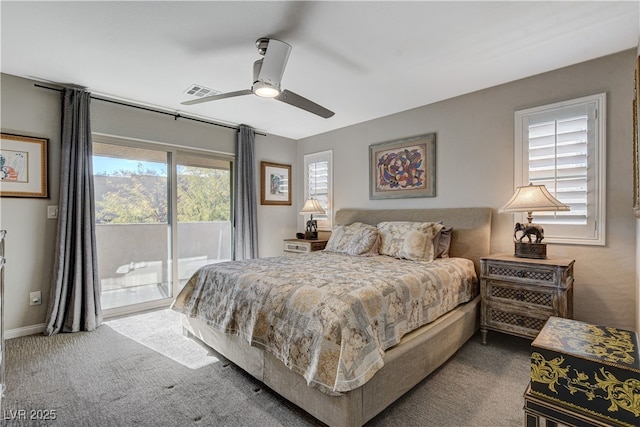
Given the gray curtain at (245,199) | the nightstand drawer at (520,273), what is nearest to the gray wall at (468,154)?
the gray curtain at (245,199)

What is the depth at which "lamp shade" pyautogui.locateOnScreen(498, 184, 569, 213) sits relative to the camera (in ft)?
8.32

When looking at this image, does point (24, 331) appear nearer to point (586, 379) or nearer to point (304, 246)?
point (304, 246)

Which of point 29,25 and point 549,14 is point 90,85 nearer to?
point 29,25

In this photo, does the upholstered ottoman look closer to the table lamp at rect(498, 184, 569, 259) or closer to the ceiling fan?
the table lamp at rect(498, 184, 569, 259)

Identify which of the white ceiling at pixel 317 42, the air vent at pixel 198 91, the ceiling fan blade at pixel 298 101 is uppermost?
the white ceiling at pixel 317 42

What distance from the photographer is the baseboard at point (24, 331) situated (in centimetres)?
300

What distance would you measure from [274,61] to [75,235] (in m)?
2.79

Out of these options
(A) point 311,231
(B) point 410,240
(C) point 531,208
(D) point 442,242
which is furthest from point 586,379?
(A) point 311,231

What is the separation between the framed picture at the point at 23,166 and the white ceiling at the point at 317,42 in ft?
2.21

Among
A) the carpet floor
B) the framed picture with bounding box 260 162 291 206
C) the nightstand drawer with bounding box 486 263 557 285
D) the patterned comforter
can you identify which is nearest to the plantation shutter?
the nightstand drawer with bounding box 486 263 557 285

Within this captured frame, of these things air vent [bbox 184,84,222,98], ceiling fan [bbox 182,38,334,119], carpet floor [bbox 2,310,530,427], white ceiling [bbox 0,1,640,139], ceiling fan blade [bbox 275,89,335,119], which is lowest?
carpet floor [bbox 2,310,530,427]

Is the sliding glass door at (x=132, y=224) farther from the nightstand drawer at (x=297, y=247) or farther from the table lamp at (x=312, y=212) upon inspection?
the table lamp at (x=312, y=212)

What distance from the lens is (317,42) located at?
95.8 inches

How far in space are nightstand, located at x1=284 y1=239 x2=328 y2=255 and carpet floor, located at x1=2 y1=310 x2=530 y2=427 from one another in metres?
2.07
